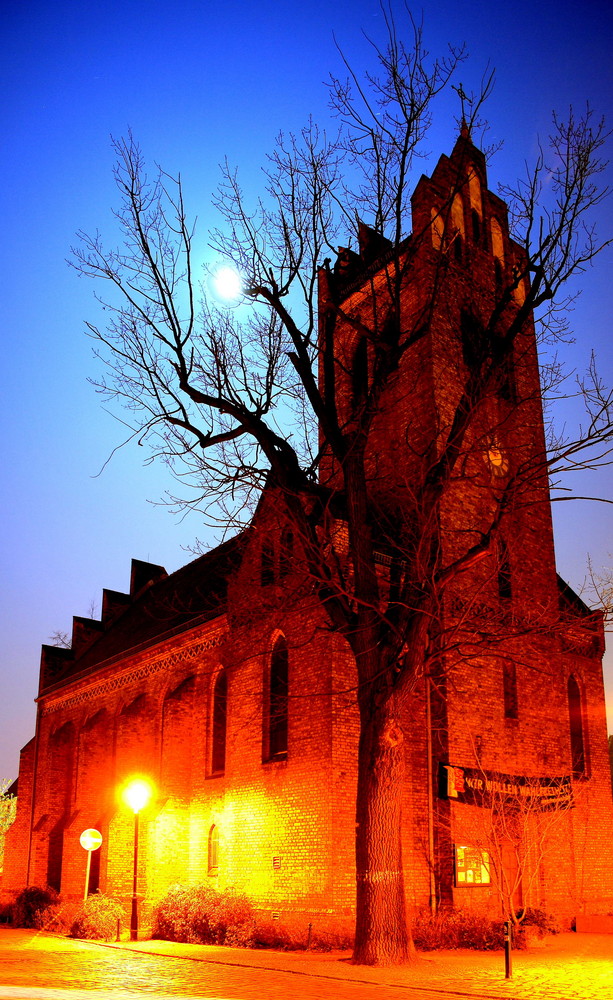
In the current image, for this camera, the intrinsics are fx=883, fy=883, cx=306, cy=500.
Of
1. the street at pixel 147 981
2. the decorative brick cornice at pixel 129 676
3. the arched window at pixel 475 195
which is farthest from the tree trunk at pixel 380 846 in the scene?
the arched window at pixel 475 195

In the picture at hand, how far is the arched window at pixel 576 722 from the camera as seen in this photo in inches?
934

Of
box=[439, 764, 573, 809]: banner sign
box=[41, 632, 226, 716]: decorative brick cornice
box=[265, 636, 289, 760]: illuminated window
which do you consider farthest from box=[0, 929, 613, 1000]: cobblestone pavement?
box=[41, 632, 226, 716]: decorative brick cornice

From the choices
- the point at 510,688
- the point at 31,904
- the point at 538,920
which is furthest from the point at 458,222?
the point at 31,904

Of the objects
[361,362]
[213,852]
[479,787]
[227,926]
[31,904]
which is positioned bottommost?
[31,904]

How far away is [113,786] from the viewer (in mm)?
26719

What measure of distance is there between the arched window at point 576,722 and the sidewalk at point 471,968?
6.12 metres

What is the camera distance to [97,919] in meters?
19.3

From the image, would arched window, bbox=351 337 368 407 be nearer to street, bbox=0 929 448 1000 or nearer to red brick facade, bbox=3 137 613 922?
red brick facade, bbox=3 137 613 922

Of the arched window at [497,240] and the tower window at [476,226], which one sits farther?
the arched window at [497,240]

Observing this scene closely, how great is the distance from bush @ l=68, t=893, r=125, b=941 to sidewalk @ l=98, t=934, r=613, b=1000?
1.05 meters

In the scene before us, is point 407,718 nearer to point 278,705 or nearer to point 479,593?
point 278,705

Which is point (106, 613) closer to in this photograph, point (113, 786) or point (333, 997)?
point (113, 786)

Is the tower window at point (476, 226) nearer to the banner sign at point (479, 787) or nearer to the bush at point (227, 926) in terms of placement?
the banner sign at point (479, 787)

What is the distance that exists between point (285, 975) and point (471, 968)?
9.46ft
